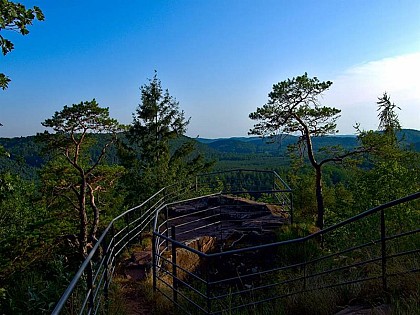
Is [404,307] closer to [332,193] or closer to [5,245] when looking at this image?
[5,245]

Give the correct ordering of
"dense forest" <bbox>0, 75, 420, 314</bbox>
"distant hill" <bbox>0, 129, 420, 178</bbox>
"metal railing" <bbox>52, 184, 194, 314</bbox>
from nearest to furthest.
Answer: "metal railing" <bbox>52, 184, 194, 314</bbox>
"dense forest" <bbox>0, 75, 420, 314</bbox>
"distant hill" <bbox>0, 129, 420, 178</bbox>

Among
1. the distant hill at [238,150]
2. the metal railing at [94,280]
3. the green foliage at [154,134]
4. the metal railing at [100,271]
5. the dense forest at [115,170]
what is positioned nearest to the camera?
the metal railing at [94,280]

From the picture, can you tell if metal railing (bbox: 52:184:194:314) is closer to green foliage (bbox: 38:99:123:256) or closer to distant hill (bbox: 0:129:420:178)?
distant hill (bbox: 0:129:420:178)

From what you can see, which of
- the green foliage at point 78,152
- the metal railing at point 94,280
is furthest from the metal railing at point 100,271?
the green foliage at point 78,152

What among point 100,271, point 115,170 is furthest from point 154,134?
point 100,271

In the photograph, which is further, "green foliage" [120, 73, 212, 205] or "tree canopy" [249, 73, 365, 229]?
"green foliage" [120, 73, 212, 205]

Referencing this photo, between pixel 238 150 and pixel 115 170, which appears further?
pixel 238 150

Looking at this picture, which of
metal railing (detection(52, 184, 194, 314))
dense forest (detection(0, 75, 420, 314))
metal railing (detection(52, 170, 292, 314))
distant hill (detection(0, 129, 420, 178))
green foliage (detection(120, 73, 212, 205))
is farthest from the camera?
green foliage (detection(120, 73, 212, 205))

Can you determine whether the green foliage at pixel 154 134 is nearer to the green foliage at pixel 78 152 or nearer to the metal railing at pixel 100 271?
the green foliage at pixel 78 152

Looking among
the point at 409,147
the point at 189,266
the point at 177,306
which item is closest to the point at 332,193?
the point at 409,147

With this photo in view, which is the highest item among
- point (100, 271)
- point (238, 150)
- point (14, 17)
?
point (14, 17)

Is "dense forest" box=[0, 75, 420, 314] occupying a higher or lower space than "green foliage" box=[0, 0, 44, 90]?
lower

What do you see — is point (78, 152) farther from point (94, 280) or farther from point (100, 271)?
point (94, 280)

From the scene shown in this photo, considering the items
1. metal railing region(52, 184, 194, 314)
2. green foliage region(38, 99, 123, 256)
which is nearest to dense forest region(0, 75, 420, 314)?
green foliage region(38, 99, 123, 256)
